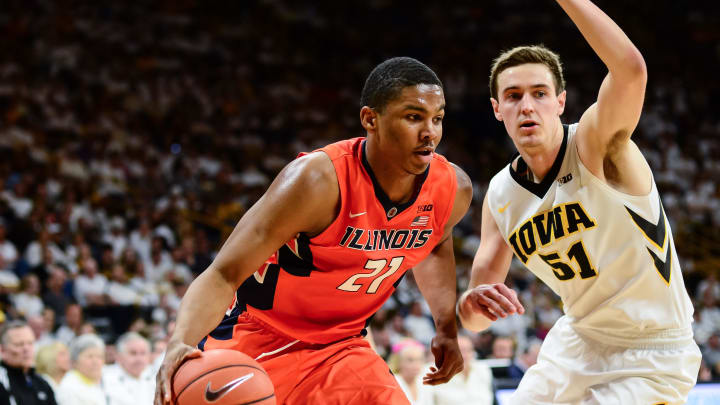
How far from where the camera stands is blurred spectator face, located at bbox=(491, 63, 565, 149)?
318cm

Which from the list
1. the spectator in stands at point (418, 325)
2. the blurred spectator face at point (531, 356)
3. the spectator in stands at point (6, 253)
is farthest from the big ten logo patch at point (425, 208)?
the spectator in stands at point (6, 253)

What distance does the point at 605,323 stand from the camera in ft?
10.2

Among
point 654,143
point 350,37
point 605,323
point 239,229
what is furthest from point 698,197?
point 239,229

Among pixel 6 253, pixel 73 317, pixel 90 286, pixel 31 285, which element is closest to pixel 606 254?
pixel 73 317

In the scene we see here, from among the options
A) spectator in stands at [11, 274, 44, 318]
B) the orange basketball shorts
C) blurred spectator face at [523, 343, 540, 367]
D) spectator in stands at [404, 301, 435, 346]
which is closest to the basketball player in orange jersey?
the orange basketball shorts

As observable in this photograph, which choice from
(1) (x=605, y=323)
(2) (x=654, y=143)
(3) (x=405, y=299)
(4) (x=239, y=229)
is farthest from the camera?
(2) (x=654, y=143)

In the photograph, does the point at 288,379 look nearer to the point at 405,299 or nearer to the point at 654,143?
the point at 405,299

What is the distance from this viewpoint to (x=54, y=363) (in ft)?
22.4

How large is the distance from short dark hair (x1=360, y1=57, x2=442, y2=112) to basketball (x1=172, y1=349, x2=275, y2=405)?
1.18 metres

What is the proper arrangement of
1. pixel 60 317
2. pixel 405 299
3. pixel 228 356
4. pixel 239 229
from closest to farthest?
1. pixel 228 356
2. pixel 239 229
3. pixel 60 317
4. pixel 405 299

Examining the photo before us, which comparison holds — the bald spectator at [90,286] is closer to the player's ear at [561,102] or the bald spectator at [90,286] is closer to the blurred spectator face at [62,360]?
the blurred spectator face at [62,360]

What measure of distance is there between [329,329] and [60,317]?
630 centimetres

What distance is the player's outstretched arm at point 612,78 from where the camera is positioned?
9.05 ft

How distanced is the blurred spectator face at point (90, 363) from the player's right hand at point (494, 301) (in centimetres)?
451
